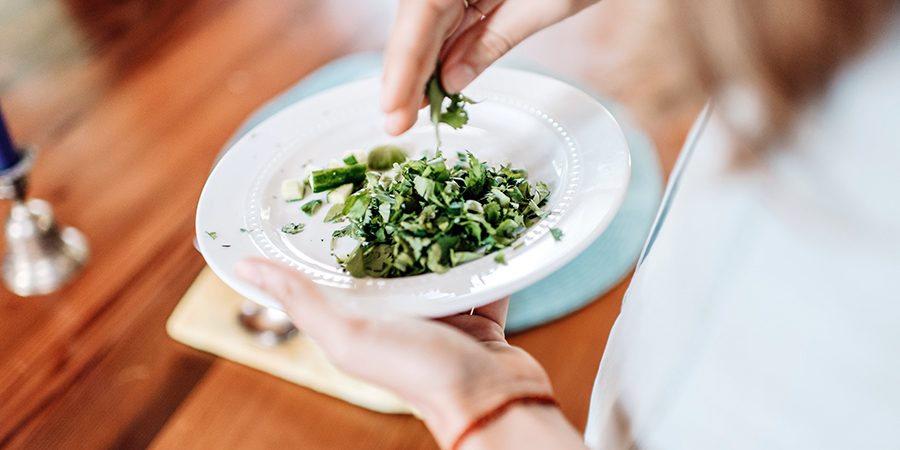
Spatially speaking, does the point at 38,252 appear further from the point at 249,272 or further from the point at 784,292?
the point at 784,292

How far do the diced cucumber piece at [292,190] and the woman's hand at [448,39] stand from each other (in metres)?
0.15

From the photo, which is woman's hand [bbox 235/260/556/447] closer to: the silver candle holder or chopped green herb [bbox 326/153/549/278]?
chopped green herb [bbox 326/153/549/278]

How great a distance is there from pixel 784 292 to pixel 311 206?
0.52 meters

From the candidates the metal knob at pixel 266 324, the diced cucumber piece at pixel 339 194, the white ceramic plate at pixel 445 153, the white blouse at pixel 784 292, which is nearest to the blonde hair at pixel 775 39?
the white blouse at pixel 784 292

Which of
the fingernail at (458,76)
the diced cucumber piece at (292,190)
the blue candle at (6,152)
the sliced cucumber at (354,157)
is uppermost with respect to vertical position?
the fingernail at (458,76)

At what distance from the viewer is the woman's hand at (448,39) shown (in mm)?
704

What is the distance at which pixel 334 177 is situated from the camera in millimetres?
888

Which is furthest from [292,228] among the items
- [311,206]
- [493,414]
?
[493,414]

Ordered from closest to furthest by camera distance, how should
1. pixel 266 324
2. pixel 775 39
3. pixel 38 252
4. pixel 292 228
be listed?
pixel 775 39, pixel 292 228, pixel 266 324, pixel 38 252

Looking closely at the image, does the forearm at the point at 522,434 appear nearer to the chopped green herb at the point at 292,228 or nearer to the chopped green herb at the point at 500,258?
the chopped green herb at the point at 500,258

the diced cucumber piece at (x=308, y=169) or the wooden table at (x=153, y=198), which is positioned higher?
the diced cucumber piece at (x=308, y=169)

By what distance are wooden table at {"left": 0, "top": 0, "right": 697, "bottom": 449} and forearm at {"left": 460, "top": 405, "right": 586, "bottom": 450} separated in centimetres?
25

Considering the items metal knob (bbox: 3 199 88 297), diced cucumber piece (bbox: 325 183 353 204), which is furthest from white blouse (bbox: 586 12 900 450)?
metal knob (bbox: 3 199 88 297)

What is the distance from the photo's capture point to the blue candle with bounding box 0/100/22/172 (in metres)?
1.07
